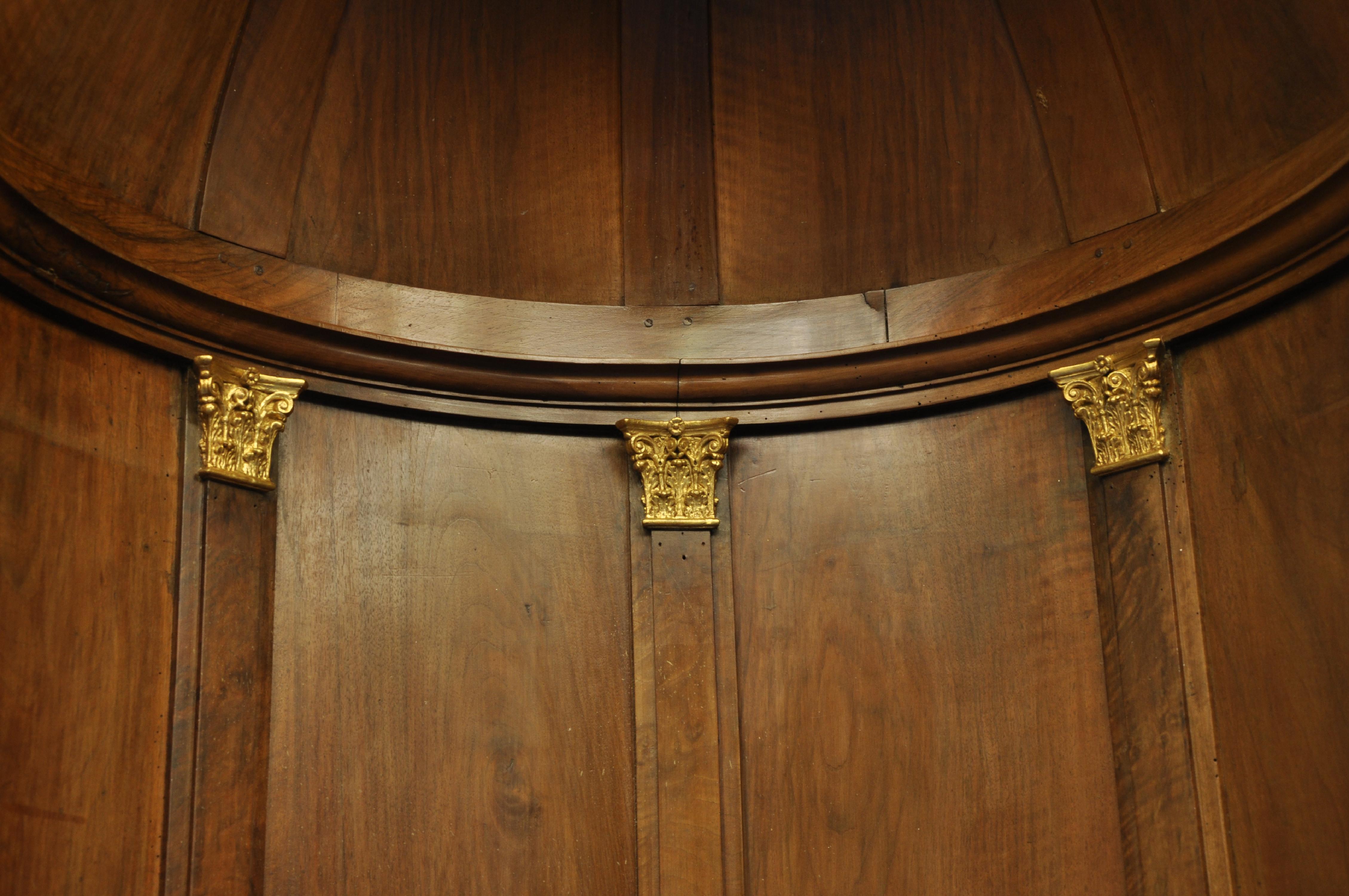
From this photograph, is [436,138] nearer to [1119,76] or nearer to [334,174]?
[334,174]

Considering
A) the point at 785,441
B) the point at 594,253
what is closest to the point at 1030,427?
the point at 785,441

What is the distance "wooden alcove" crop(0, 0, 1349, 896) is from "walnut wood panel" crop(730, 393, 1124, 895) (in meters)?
0.01

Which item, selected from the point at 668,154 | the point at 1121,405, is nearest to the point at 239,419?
the point at 668,154

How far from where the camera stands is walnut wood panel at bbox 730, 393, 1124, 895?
412 centimetres

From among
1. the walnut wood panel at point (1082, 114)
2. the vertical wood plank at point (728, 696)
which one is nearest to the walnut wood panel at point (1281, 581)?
→ the walnut wood panel at point (1082, 114)

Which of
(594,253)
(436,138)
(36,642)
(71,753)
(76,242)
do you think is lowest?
(71,753)

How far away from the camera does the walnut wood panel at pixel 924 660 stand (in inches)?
162

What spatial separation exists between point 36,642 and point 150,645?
0.34 meters

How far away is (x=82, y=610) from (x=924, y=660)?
2485 mm

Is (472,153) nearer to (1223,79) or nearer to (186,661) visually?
(186,661)

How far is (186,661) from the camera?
3.76m

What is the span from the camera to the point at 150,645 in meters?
3.71

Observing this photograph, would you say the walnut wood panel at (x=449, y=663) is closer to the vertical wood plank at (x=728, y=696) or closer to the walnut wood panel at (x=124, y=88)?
the vertical wood plank at (x=728, y=696)

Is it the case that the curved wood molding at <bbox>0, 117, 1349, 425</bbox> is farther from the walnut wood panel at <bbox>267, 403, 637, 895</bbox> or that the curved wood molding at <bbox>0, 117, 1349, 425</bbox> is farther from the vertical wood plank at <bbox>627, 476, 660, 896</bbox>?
the vertical wood plank at <bbox>627, 476, 660, 896</bbox>
